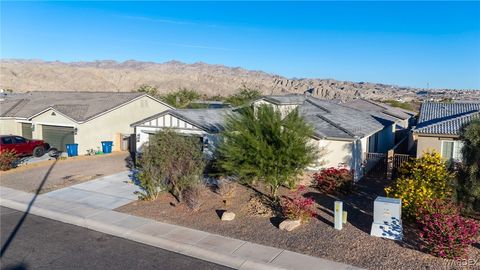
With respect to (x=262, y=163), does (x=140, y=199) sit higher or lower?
lower

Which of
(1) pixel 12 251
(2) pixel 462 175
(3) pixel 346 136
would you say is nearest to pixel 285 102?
(3) pixel 346 136

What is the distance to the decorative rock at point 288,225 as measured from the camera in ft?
40.4

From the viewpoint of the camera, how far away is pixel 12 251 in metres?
11.2

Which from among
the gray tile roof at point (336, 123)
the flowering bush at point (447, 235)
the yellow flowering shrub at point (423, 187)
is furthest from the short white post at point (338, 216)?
the gray tile roof at point (336, 123)

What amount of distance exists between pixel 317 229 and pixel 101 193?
9914 mm

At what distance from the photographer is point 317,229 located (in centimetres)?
1227

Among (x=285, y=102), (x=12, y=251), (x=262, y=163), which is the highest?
(x=285, y=102)

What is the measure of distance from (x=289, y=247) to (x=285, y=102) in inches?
487

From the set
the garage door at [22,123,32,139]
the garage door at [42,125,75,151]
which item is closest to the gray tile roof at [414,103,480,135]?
the garage door at [42,125,75,151]

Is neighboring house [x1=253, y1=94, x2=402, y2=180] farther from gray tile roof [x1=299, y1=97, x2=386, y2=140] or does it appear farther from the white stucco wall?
the white stucco wall

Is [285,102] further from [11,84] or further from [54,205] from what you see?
[11,84]

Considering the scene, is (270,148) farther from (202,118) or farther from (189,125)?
(202,118)

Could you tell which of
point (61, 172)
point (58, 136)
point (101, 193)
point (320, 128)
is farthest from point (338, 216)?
point (58, 136)

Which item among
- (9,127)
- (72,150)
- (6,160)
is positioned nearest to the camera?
(6,160)
